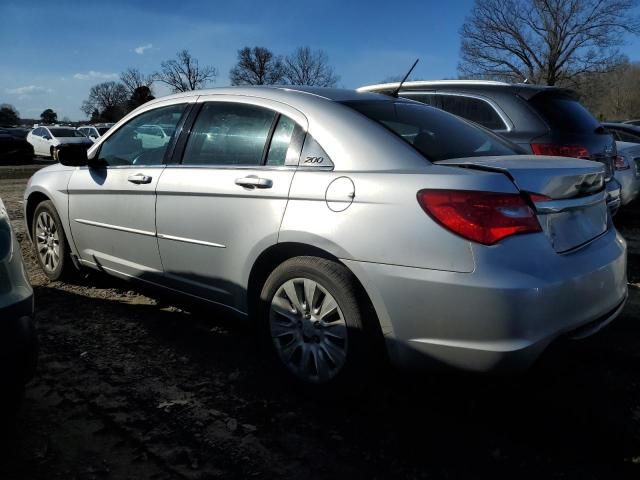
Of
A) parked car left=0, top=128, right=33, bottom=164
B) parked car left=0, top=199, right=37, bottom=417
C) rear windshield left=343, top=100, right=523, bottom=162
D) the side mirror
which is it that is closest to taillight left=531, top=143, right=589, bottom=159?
rear windshield left=343, top=100, right=523, bottom=162

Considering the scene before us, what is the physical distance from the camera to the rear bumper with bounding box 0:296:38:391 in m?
2.09

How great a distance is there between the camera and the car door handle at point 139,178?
3582 mm

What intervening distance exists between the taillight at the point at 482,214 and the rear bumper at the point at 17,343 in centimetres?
167

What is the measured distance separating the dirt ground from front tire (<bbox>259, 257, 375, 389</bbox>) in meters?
0.17

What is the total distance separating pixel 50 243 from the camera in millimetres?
4711

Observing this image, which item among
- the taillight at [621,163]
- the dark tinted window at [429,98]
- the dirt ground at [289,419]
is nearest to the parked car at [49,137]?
the dark tinted window at [429,98]

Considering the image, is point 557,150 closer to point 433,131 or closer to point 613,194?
point 613,194

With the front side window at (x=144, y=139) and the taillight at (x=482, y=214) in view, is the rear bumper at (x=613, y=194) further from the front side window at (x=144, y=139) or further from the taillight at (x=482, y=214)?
the front side window at (x=144, y=139)

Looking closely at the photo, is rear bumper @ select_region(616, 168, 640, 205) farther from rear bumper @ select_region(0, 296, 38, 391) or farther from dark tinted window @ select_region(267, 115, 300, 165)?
rear bumper @ select_region(0, 296, 38, 391)

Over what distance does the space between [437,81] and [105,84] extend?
103 metres

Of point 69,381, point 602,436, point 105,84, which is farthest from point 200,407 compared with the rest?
point 105,84

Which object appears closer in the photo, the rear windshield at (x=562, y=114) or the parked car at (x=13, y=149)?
the rear windshield at (x=562, y=114)

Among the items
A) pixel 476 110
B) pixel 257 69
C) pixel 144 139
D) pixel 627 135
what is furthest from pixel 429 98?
pixel 257 69

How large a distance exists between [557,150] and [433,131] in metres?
2.51
